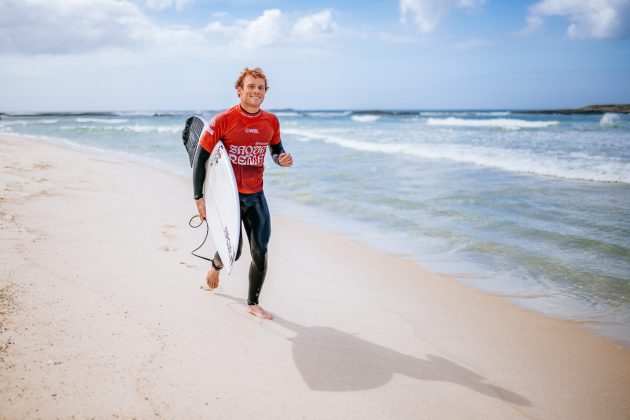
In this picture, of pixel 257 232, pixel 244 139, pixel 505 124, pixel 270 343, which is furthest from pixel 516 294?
pixel 505 124

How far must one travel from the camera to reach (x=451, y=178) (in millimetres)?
10328

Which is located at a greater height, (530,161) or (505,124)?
(505,124)

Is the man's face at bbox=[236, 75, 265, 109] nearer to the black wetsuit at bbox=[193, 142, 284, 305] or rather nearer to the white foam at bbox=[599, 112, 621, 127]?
the black wetsuit at bbox=[193, 142, 284, 305]

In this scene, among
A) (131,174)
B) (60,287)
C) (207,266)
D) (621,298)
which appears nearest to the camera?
(60,287)

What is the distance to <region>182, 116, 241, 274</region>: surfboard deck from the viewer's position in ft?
10.0

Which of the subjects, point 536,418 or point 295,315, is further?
point 295,315

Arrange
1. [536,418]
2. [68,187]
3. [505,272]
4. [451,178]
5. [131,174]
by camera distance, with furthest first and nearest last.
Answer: [451,178] → [131,174] → [68,187] → [505,272] → [536,418]

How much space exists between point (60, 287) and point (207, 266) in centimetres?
134

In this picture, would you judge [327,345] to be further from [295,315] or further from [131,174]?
[131,174]

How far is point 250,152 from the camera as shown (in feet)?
10.5

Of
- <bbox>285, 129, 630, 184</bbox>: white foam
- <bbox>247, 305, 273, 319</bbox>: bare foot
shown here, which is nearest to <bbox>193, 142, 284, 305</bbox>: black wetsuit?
<bbox>247, 305, 273, 319</bbox>: bare foot

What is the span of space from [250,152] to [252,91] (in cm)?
48

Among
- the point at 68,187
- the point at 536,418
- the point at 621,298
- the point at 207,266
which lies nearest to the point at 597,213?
the point at 621,298

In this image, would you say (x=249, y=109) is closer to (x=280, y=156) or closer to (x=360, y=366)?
(x=280, y=156)
